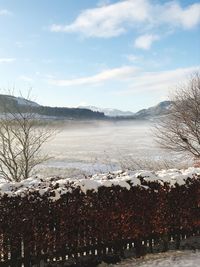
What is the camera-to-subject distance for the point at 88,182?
27.3 ft

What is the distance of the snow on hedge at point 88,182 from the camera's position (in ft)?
26.0

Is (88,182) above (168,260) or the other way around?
above

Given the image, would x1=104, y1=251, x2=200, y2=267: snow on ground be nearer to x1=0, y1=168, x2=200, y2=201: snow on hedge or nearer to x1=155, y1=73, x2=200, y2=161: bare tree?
x1=0, y1=168, x2=200, y2=201: snow on hedge

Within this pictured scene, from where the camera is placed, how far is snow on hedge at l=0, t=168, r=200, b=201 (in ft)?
26.0

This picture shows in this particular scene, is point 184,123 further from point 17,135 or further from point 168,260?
point 168,260

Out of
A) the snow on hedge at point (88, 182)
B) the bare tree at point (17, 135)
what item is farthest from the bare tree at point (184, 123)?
the snow on hedge at point (88, 182)

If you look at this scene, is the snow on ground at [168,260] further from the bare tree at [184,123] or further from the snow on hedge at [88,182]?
the bare tree at [184,123]

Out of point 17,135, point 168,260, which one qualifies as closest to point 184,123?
point 17,135

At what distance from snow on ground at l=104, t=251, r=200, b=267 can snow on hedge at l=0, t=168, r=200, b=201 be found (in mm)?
1643

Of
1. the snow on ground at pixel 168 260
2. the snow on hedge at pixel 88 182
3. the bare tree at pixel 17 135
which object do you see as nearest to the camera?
the snow on hedge at pixel 88 182

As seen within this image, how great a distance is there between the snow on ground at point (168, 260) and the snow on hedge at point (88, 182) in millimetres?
1643

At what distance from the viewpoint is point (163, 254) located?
9.15 meters

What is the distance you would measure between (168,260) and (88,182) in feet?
8.20

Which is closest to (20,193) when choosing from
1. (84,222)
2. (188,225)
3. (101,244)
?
(84,222)
